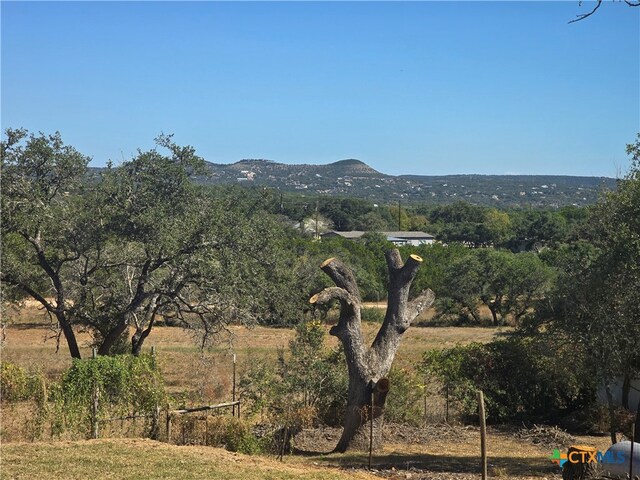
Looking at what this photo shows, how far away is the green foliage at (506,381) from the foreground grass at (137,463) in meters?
6.86

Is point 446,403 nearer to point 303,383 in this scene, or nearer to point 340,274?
point 303,383

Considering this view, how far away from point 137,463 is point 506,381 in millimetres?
10944

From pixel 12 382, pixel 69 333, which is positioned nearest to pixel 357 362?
pixel 12 382

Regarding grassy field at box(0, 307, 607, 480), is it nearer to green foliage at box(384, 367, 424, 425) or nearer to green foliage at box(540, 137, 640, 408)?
green foliage at box(384, 367, 424, 425)

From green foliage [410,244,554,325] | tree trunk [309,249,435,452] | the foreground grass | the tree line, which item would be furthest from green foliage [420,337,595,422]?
Answer: green foliage [410,244,554,325]

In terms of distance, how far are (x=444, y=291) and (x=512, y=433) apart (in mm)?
31103

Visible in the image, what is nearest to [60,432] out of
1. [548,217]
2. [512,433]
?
[512,433]

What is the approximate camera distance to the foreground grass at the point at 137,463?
34.6ft

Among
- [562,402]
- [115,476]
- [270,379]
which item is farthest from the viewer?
[562,402]

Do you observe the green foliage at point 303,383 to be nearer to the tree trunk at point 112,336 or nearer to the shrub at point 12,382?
the shrub at point 12,382

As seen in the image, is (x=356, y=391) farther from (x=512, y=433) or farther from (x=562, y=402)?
(x=562, y=402)

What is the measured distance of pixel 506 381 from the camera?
1911cm

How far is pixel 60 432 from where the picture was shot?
1331cm

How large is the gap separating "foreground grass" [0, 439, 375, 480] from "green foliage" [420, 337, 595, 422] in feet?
22.5
